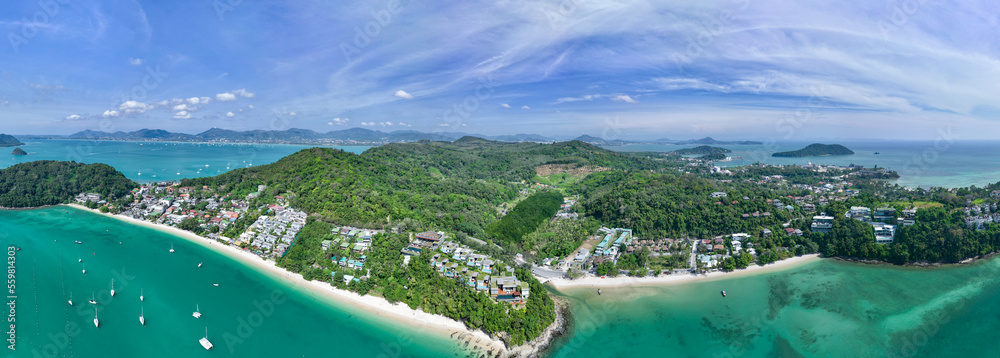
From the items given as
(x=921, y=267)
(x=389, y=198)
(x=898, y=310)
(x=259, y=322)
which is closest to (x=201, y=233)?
(x=389, y=198)

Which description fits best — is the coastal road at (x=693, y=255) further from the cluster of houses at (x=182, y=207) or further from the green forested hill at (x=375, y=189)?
the cluster of houses at (x=182, y=207)

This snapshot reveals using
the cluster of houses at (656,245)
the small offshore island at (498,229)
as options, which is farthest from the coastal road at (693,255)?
the cluster of houses at (656,245)

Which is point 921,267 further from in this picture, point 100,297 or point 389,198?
point 100,297

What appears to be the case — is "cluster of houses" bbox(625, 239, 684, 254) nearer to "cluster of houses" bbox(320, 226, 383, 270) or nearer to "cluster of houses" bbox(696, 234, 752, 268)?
"cluster of houses" bbox(696, 234, 752, 268)

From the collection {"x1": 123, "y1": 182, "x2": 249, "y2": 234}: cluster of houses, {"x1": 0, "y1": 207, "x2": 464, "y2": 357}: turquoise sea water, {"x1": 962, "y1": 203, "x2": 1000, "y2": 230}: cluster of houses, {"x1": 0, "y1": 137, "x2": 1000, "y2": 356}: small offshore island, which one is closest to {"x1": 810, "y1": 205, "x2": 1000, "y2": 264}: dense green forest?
{"x1": 0, "y1": 137, "x2": 1000, "y2": 356}: small offshore island

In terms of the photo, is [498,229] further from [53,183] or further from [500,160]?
[53,183]

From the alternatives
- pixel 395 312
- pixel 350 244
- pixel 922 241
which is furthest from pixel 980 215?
pixel 350 244
